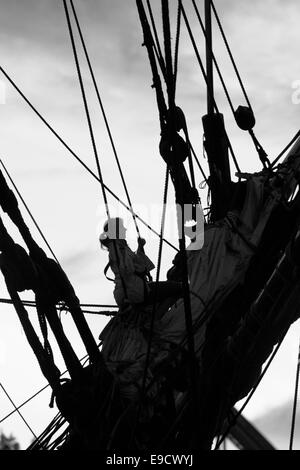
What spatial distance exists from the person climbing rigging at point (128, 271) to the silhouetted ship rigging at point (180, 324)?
0.34 ft

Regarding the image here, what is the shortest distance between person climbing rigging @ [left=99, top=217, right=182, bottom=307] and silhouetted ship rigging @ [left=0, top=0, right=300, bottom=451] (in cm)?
10

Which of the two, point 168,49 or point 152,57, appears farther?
point 152,57

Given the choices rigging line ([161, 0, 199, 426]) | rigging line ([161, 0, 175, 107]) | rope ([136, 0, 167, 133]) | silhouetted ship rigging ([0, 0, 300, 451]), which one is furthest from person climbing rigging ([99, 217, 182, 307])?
rigging line ([161, 0, 175, 107])

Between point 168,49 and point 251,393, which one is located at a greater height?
point 168,49

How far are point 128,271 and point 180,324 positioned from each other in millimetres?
568

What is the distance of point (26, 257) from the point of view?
9.12 meters

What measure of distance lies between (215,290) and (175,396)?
89cm

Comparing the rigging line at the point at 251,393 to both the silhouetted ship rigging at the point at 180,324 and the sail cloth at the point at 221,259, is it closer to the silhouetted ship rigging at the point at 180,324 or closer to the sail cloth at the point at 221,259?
the silhouetted ship rigging at the point at 180,324

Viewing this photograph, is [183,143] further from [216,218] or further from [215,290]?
[215,290]

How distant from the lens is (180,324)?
1000 centimetres

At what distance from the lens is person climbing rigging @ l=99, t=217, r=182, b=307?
9.97m

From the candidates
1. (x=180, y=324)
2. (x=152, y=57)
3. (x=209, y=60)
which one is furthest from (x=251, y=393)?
(x=209, y=60)

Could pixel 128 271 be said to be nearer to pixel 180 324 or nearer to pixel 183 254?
pixel 180 324

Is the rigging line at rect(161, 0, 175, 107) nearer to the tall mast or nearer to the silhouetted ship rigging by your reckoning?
the silhouetted ship rigging
